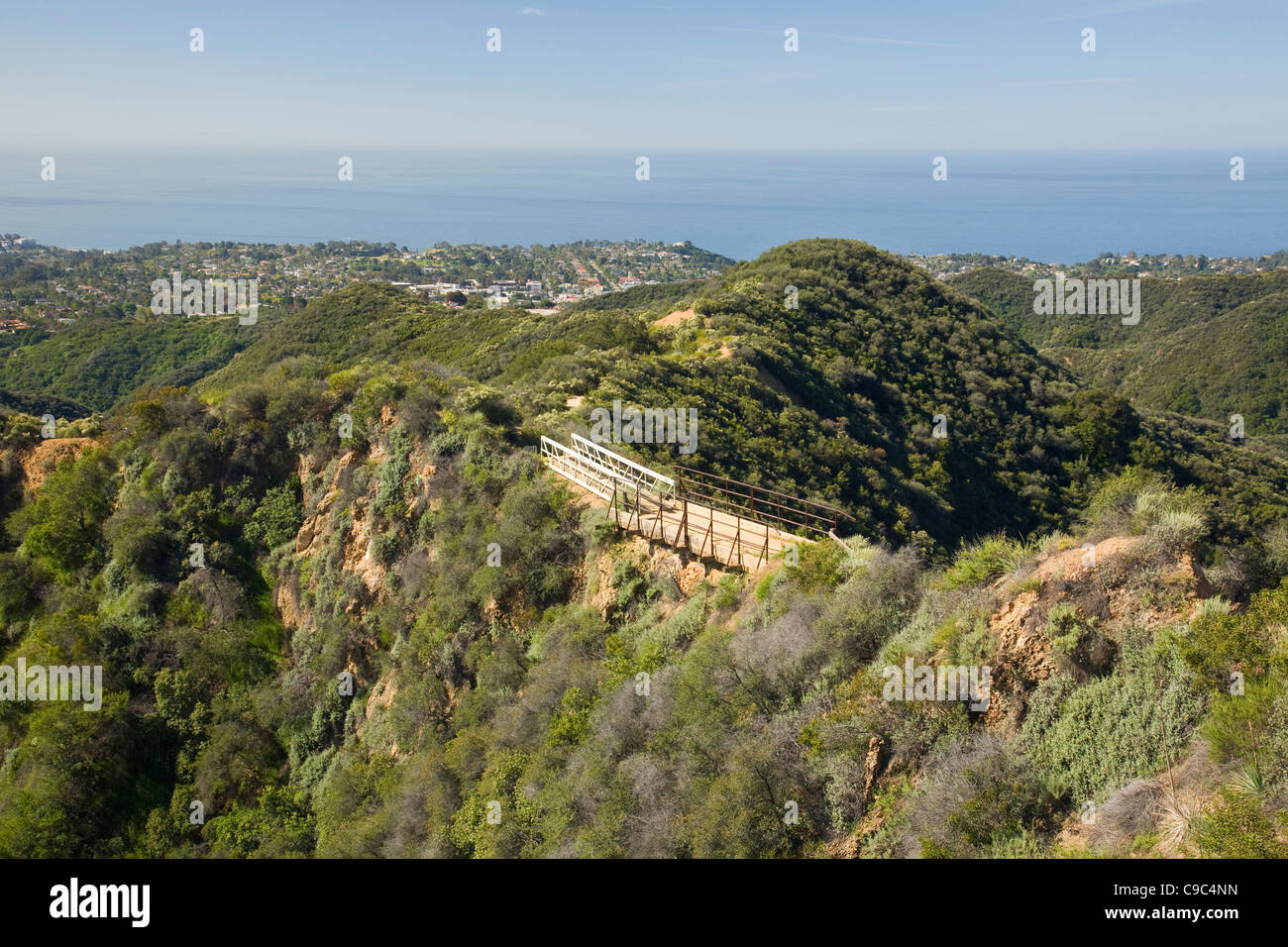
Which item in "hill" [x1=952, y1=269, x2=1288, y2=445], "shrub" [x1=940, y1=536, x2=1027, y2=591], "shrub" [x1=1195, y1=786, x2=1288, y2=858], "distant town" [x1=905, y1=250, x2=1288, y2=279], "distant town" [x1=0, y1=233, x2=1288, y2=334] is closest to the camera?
"shrub" [x1=1195, y1=786, x2=1288, y2=858]

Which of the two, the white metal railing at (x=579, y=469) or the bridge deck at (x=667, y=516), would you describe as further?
the white metal railing at (x=579, y=469)

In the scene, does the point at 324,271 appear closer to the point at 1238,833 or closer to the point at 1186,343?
the point at 1186,343

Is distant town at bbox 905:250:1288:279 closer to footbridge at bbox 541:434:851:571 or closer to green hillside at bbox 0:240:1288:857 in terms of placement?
green hillside at bbox 0:240:1288:857

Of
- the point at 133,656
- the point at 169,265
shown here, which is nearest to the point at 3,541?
the point at 133,656

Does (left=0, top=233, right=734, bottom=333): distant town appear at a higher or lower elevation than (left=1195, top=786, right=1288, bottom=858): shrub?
higher

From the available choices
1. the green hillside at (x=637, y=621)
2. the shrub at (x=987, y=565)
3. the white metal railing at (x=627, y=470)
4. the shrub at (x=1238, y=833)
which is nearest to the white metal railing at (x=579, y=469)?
the white metal railing at (x=627, y=470)

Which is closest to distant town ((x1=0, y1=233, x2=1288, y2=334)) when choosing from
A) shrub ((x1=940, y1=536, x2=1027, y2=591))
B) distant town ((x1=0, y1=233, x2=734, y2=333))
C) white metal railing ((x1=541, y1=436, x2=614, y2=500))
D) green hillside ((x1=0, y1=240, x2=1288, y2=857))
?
distant town ((x1=0, y1=233, x2=734, y2=333))

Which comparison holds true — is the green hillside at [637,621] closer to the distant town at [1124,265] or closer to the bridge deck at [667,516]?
the bridge deck at [667,516]
